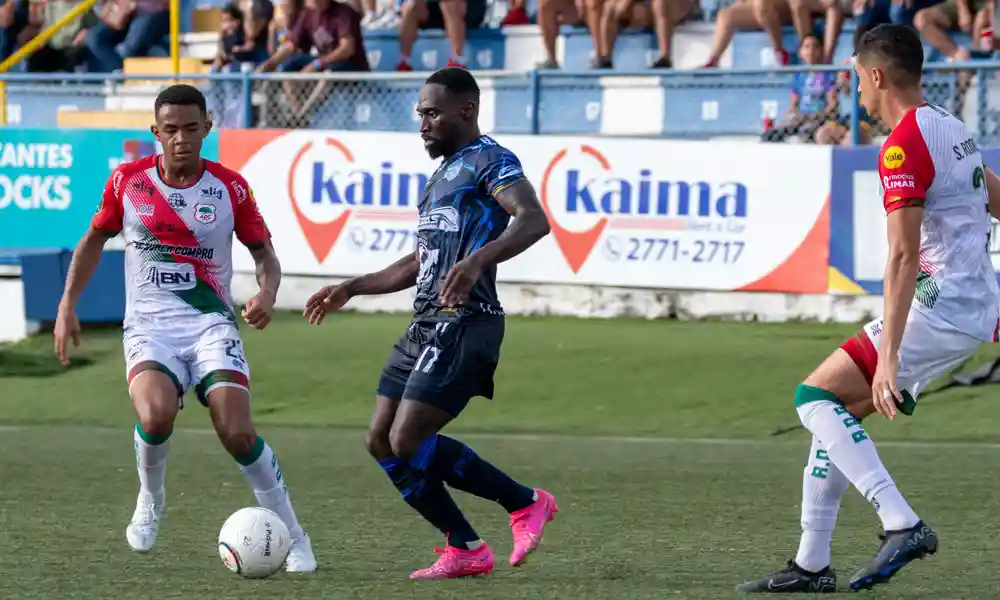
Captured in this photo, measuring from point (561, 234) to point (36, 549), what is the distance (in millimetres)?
8134

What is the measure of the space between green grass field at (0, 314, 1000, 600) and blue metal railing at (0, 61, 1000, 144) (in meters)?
1.83

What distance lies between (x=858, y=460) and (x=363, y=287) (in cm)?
209

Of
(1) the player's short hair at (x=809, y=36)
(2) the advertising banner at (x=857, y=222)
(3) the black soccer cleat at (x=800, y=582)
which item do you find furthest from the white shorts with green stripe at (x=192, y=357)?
(1) the player's short hair at (x=809, y=36)

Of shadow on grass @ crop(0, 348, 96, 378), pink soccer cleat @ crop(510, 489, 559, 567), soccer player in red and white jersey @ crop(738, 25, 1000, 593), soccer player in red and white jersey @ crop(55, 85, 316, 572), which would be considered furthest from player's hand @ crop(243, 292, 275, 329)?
shadow on grass @ crop(0, 348, 96, 378)

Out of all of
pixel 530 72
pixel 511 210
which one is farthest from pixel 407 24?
pixel 511 210

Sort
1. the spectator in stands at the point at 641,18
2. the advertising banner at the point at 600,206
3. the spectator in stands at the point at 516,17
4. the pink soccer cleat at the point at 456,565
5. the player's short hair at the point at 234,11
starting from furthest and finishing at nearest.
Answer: the player's short hair at the point at 234,11
the spectator in stands at the point at 516,17
the spectator in stands at the point at 641,18
the advertising banner at the point at 600,206
the pink soccer cleat at the point at 456,565

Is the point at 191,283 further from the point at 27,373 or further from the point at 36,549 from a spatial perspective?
the point at 27,373

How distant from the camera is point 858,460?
578 centimetres

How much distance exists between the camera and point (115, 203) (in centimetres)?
696

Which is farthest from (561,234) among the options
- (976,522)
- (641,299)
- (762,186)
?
(976,522)

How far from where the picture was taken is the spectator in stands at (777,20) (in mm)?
15633

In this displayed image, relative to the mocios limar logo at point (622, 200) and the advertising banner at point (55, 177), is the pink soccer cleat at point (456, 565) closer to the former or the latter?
the mocios limar logo at point (622, 200)

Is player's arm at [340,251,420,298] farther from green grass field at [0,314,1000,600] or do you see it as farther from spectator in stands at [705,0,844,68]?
spectator in stands at [705,0,844,68]

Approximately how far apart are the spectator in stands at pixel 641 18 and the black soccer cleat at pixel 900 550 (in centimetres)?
1125
